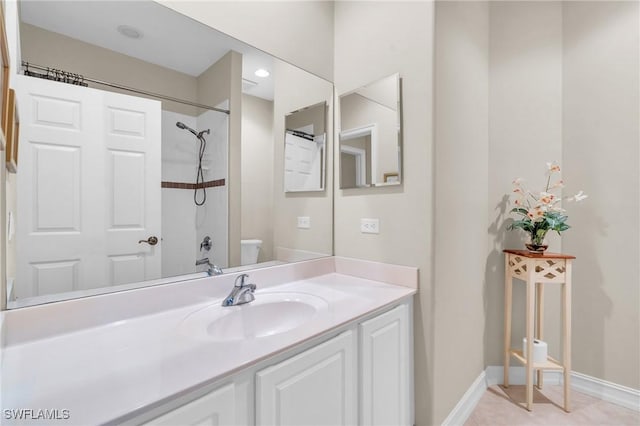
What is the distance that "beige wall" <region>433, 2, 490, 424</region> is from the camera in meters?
1.49

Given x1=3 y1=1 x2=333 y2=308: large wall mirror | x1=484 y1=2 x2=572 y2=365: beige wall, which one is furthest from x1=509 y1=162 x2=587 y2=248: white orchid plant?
x1=3 y1=1 x2=333 y2=308: large wall mirror

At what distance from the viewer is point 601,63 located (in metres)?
1.87

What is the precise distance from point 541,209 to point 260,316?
1732 mm

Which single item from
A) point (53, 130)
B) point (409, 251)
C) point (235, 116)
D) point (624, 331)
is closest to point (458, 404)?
point (409, 251)

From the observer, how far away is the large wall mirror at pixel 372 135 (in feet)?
5.07

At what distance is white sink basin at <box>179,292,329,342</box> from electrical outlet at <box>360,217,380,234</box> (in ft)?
1.74

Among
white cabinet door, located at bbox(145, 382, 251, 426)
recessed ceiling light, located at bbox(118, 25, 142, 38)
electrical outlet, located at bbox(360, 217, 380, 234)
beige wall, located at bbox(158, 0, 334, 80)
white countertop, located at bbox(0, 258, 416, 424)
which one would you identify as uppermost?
beige wall, located at bbox(158, 0, 334, 80)

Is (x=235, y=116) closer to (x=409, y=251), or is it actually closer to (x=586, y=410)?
(x=409, y=251)

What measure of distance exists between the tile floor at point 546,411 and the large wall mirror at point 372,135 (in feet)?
5.01

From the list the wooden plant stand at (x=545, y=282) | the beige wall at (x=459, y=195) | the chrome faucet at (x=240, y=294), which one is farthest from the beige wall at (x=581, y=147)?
the chrome faucet at (x=240, y=294)

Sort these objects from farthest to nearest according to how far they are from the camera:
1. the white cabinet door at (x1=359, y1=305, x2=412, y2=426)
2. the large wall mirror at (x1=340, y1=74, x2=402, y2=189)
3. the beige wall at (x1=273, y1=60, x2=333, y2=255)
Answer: the beige wall at (x1=273, y1=60, x2=333, y2=255) < the large wall mirror at (x1=340, y1=74, x2=402, y2=189) < the white cabinet door at (x1=359, y1=305, x2=412, y2=426)

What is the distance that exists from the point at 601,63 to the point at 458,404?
2.28m

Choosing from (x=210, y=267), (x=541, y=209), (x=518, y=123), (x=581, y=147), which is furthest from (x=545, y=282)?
(x=210, y=267)

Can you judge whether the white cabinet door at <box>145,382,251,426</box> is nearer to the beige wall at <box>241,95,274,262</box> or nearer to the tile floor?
the beige wall at <box>241,95,274,262</box>
